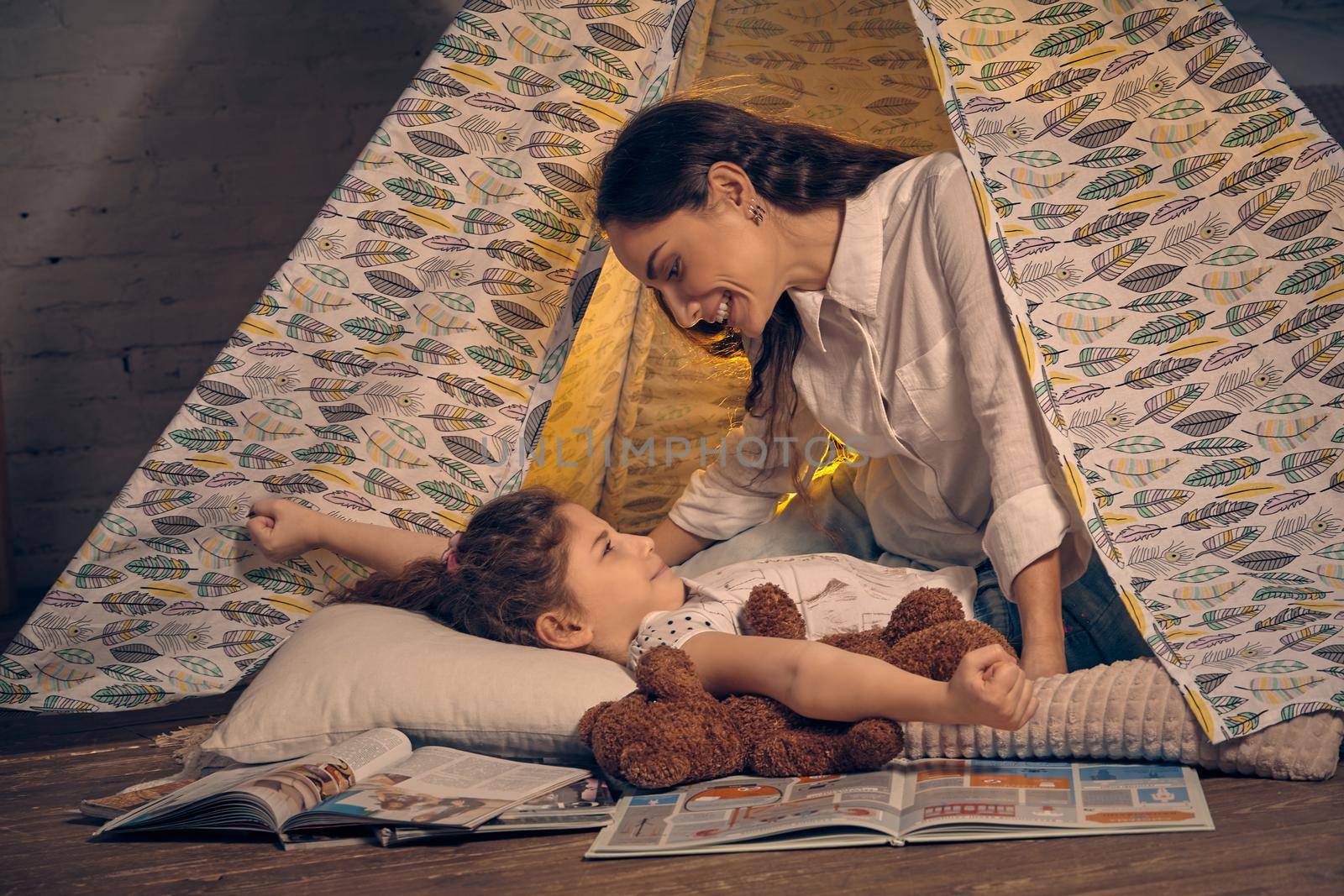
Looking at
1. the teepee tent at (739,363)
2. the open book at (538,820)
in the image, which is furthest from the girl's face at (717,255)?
the open book at (538,820)

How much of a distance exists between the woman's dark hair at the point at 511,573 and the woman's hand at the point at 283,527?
0.77 ft

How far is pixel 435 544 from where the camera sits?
1.70 metres

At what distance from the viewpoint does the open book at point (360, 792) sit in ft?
3.80

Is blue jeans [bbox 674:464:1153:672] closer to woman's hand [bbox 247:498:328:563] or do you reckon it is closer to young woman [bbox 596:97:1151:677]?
young woman [bbox 596:97:1151:677]

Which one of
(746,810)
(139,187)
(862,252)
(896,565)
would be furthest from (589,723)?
(139,187)

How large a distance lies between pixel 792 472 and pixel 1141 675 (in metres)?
0.69

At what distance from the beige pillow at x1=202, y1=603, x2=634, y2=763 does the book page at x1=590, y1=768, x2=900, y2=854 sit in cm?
14

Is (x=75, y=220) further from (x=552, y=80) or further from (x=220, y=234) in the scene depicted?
(x=552, y=80)

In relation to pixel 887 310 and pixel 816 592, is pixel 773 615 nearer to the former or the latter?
pixel 816 592

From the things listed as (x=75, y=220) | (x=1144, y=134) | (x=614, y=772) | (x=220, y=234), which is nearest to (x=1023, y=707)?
(x=614, y=772)

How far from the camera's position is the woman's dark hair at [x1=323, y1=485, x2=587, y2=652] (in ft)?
4.72

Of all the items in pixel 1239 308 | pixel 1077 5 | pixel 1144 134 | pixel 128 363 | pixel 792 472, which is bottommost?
Answer: pixel 128 363

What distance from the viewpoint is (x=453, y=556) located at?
1545 millimetres

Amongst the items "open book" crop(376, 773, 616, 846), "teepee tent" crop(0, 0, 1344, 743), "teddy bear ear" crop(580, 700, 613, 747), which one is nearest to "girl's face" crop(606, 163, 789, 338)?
"teepee tent" crop(0, 0, 1344, 743)
